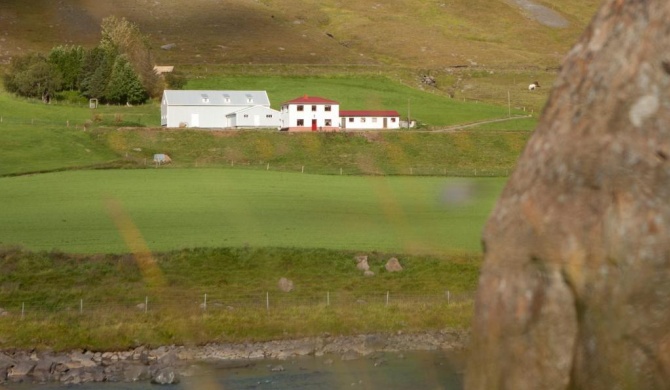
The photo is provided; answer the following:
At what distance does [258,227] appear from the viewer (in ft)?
160

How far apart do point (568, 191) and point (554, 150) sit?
0.62 feet

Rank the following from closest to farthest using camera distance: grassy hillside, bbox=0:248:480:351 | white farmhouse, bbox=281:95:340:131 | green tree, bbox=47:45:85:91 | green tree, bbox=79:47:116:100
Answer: grassy hillside, bbox=0:248:480:351
white farmhouse, bbox=281:95:340:131
green tree, bbox=79:47:116:100
green tree, bbox=47:45:85:91

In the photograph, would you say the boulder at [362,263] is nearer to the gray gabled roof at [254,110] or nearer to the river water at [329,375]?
the river water at [329,375]

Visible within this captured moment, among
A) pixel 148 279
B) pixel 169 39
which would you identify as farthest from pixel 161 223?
pixel 169 39

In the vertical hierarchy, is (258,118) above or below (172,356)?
above

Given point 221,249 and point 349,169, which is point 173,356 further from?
point 349,169

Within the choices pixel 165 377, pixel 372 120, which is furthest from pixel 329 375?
pixel 372 120

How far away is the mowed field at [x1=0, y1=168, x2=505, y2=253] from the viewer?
45.7m

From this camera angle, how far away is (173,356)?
1345 inches

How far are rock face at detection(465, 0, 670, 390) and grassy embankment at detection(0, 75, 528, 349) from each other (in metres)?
17.6

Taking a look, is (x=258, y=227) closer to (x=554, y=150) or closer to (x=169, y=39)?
(x=554, y=150)

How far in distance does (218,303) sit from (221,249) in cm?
541

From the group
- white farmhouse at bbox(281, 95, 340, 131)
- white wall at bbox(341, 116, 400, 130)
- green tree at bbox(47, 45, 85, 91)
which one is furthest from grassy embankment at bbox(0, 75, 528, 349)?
green tree at bbox(47, 45, 85, 91)

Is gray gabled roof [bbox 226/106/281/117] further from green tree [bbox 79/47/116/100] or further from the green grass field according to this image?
green tree [bbox 79/47/116/100]
